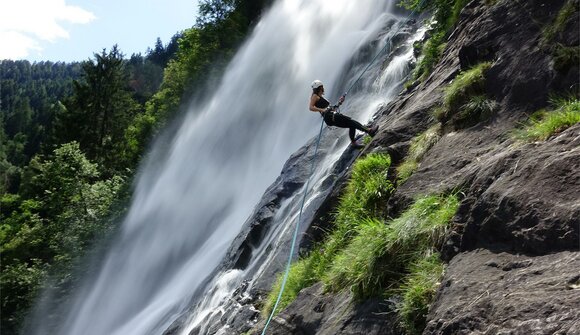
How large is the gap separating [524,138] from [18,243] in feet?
105

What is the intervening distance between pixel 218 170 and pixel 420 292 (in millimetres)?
19723

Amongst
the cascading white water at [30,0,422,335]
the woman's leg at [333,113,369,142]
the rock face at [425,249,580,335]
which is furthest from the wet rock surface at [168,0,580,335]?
the cascading white water at [30,0,422,335]

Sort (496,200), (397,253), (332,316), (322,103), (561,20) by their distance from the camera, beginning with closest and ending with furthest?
(496,200) < (397,253) < (332,316) < (561,20) < (322,103)

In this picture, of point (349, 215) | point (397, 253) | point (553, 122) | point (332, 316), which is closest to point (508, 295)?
point (397, 253)

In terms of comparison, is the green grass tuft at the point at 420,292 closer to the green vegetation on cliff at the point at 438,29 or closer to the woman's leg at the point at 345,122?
the green vegetation on cliff at the point at 438,29

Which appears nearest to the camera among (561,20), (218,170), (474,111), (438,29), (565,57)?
(565,57)

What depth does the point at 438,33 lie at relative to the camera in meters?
11.9

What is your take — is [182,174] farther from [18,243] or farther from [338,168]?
[338,168]

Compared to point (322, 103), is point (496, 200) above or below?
below

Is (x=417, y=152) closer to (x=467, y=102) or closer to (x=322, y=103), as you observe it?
(x=467, y=102)

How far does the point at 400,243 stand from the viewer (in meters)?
5.77

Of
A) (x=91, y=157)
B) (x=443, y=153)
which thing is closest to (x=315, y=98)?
(x=443, y=153)

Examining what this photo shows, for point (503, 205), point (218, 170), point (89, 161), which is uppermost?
point (89, 161)

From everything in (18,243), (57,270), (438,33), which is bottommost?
(438,33)
